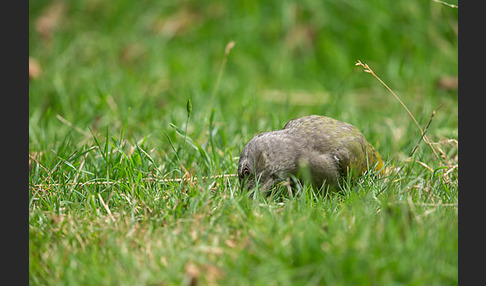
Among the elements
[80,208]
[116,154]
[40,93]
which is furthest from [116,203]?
[40,93]

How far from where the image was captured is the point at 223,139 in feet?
16.3

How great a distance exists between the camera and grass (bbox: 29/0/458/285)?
294cm

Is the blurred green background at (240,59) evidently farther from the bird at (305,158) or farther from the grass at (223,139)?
the bird at (305,158)

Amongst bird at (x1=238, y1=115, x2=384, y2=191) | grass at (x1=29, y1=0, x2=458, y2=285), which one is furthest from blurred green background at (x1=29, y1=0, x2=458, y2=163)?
bird at (x1=238, y1=115, x2=384, y2=191)

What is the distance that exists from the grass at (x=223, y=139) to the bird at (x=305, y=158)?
0.13 m

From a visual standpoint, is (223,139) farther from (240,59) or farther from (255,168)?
(240,59)

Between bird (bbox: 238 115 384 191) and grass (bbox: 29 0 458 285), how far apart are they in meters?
0.13

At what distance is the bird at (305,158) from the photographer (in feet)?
13.3

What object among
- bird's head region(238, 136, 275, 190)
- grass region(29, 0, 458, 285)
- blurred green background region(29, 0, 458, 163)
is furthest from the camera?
blurred green background region(29, 0, 458, 163)

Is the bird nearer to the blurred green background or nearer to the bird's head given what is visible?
the bird's head

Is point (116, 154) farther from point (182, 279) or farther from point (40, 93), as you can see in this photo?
point (40, 93)

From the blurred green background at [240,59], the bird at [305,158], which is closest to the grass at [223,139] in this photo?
the blurred green background at [240,59]

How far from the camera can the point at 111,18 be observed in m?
7.99

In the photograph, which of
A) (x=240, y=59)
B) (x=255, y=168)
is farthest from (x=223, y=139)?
(x=240, y=59)
